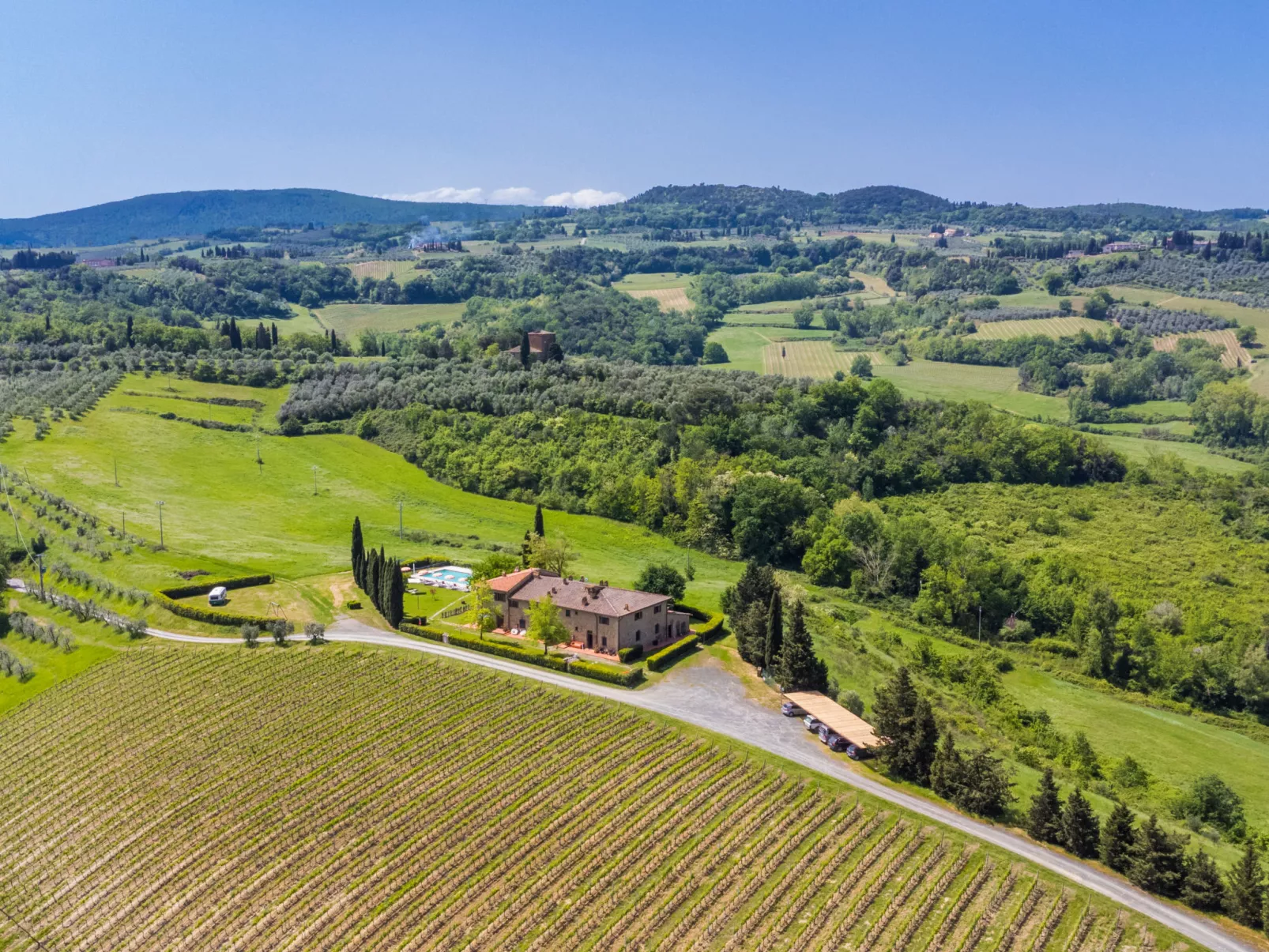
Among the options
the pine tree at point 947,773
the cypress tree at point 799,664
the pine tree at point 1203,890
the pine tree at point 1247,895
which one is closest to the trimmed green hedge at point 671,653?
the cypress tree at point 799,664

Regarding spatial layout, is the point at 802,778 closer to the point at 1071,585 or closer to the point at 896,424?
the point at 1071,585

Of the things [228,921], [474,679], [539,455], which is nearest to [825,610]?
[474,679]

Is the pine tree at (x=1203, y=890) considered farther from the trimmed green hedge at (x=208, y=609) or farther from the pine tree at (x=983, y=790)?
the trimmed green hedge at (x=208, y=609)

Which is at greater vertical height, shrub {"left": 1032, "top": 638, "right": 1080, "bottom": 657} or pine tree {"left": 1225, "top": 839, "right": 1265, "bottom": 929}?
pine tree {"left": 1225, "top": 839, "right": 1265, "bottom": 929}

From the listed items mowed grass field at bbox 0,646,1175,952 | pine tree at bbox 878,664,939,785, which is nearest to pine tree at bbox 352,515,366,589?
mowed grass field at bbox 0,646,1175,952

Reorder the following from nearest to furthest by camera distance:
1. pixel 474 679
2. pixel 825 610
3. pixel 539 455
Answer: pixel 474 679 < pixel 825 610 < pixel 539 455

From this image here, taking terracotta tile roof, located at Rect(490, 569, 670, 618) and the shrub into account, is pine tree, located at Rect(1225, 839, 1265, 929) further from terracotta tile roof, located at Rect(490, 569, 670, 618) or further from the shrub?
the shrub
